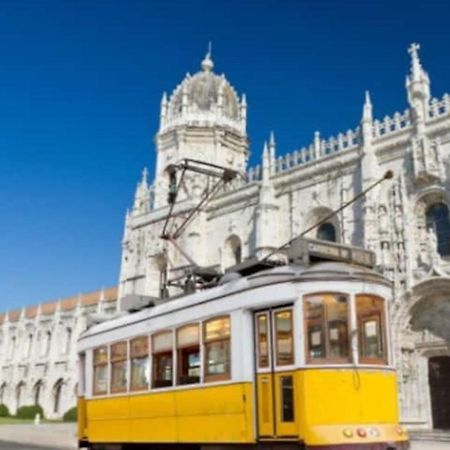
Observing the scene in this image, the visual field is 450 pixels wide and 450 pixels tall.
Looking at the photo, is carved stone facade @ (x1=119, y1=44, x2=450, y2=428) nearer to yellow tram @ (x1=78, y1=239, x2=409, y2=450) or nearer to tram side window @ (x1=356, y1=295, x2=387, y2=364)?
yellow tram @ (x1=78, y1=239, x2=409, y2=450)

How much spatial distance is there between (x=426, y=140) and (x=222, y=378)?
63.1 feet

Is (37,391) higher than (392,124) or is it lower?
lower

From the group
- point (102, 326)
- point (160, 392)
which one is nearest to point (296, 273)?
point (160, 392)

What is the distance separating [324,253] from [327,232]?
64.2 ft

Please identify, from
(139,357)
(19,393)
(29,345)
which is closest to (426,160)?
(139,357)

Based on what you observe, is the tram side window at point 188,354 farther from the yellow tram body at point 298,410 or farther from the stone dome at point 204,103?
the stone dome at point 204,103

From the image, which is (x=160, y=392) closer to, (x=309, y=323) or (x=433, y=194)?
(x=309, y=323)

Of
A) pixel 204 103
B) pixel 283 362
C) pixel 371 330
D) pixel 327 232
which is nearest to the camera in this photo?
pixel 283 362

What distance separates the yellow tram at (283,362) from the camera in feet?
28.9

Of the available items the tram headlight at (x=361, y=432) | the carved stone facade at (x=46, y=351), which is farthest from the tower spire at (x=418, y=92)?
the carved stone facade at (x=46, y=351)

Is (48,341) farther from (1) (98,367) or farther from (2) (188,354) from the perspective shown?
(2) (188,354)

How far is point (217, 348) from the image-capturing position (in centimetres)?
995

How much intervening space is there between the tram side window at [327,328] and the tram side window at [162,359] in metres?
2.89

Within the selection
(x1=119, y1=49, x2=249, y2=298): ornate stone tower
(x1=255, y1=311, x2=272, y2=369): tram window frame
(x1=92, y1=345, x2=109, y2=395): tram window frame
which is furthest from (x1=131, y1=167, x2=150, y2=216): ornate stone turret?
(x1=255, y1=311, x2=272, y2=369): tram window frame
